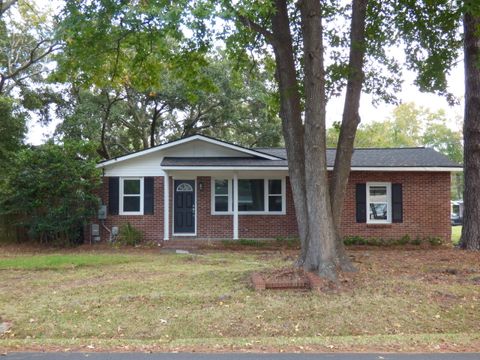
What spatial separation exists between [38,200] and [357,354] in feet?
47.0

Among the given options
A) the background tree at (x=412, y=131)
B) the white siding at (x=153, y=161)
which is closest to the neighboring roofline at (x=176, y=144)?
the white siding at (x=153, y=161)

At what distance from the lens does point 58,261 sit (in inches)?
520

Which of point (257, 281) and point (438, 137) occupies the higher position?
point (438, 137)

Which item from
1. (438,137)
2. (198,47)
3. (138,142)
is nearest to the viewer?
(198,47)

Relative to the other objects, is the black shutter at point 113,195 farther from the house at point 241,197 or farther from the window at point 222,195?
the window at point 222,195

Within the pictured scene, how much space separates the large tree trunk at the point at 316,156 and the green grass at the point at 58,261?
19.7 ft

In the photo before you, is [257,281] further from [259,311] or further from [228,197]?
[228,197]

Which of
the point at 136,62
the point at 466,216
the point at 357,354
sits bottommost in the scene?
the point at 357,354

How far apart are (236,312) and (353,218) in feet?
39.2

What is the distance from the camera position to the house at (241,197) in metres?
18.6

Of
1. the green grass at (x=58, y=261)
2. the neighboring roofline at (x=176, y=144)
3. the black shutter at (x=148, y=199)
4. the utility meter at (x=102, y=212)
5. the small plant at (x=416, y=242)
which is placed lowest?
the green grass at (x=58, y=261)

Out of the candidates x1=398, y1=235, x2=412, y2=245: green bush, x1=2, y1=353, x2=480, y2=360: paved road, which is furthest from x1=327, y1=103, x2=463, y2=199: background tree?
x1=2, y1=353, x2=480, y2=360: paved road

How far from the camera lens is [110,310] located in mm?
7875

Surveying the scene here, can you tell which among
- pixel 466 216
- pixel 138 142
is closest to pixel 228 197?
pixel 466 216
